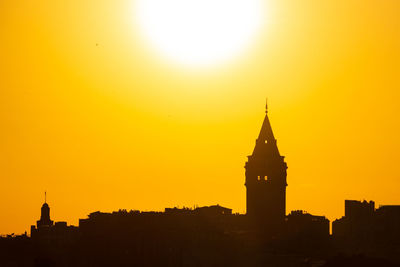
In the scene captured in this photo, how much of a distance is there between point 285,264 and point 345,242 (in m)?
16.8

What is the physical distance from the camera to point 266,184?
413 feet

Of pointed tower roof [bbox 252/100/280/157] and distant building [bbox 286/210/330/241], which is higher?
pointed tower roof [bbox 252/100/280/157]

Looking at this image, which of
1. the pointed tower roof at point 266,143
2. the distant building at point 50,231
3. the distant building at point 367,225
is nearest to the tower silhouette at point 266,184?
the pointed tower roof at point 266,143

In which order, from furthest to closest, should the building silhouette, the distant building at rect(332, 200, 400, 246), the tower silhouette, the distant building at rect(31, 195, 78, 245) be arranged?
the distant building at rect(31, 195, 78, 245)
the distant building at rect(332, 200, 400, 246)
the tower silhouette
the building silhouette

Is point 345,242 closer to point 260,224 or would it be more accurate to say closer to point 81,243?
point 260,224

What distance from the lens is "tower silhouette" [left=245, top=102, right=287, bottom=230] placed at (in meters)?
126

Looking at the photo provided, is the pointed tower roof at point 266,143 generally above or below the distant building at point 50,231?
above

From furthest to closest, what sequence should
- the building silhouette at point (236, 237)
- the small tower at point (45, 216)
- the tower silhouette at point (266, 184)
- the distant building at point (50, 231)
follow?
1. the small tower at point (45, 216)
2. the distant building at point (50, 231)
3. the tower silhouette at point (266, 184)
4. the building silhouette at point (236, 237)

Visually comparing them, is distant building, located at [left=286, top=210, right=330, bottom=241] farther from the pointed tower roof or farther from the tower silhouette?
the pointed tower roof

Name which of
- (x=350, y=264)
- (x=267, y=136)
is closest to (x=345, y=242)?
(x=267, y=136)

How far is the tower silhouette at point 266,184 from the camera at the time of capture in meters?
126

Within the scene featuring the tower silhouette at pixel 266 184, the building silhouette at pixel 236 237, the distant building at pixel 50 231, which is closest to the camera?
the building silhouette at pixel 236 237

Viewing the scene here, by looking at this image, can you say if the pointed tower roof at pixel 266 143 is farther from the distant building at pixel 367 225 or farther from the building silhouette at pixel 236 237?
the distant building at pixel 367 225

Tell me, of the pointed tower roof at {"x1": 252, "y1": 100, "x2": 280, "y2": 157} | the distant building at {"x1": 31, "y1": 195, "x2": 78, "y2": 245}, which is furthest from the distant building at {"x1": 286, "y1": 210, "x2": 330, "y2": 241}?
the distant building at {"x1": 31, "y1": 195, "x2": 78, "y2": 245}
